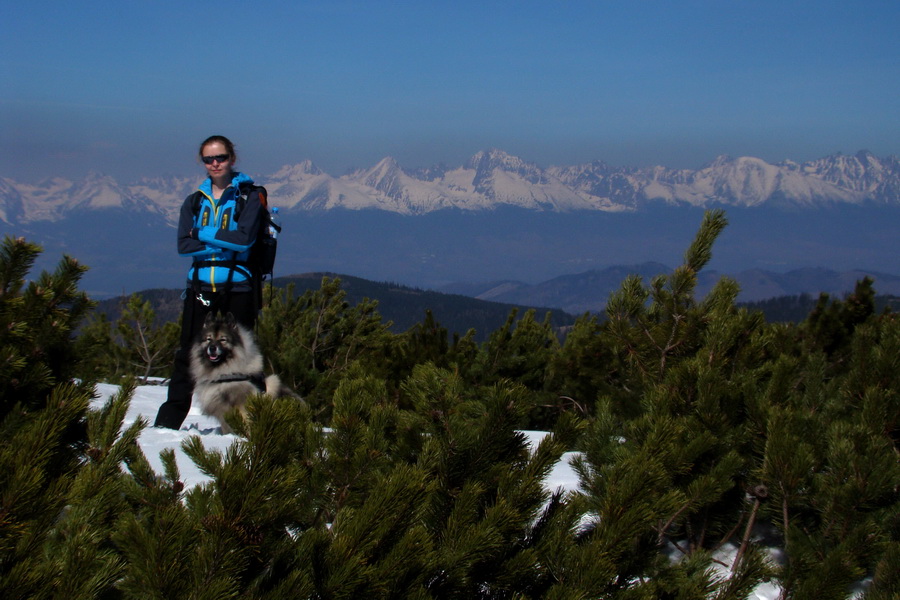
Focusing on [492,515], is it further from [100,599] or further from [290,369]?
[290,369]

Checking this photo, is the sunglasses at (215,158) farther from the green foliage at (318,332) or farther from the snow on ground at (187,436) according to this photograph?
the green foliage at (318,332)

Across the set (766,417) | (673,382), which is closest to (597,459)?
(673,382)

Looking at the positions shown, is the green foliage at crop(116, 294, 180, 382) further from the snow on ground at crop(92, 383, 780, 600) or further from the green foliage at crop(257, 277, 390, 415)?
the snow on ground at crop(92, 383, 780, 600)

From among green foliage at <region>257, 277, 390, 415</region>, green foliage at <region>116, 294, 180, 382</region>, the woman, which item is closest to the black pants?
the woman

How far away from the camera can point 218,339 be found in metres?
5.77

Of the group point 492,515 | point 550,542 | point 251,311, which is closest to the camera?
point 492,515

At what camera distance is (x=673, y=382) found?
3.78m

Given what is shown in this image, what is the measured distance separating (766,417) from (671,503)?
1.63 meters

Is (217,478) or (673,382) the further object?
(673,382)

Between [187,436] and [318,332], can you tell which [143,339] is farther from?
[187,436]

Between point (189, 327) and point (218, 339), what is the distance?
0.43 m

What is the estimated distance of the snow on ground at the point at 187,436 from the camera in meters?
3.90

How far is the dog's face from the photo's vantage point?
5.76m

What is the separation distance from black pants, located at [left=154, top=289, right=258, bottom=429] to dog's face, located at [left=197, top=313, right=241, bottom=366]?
119mm
